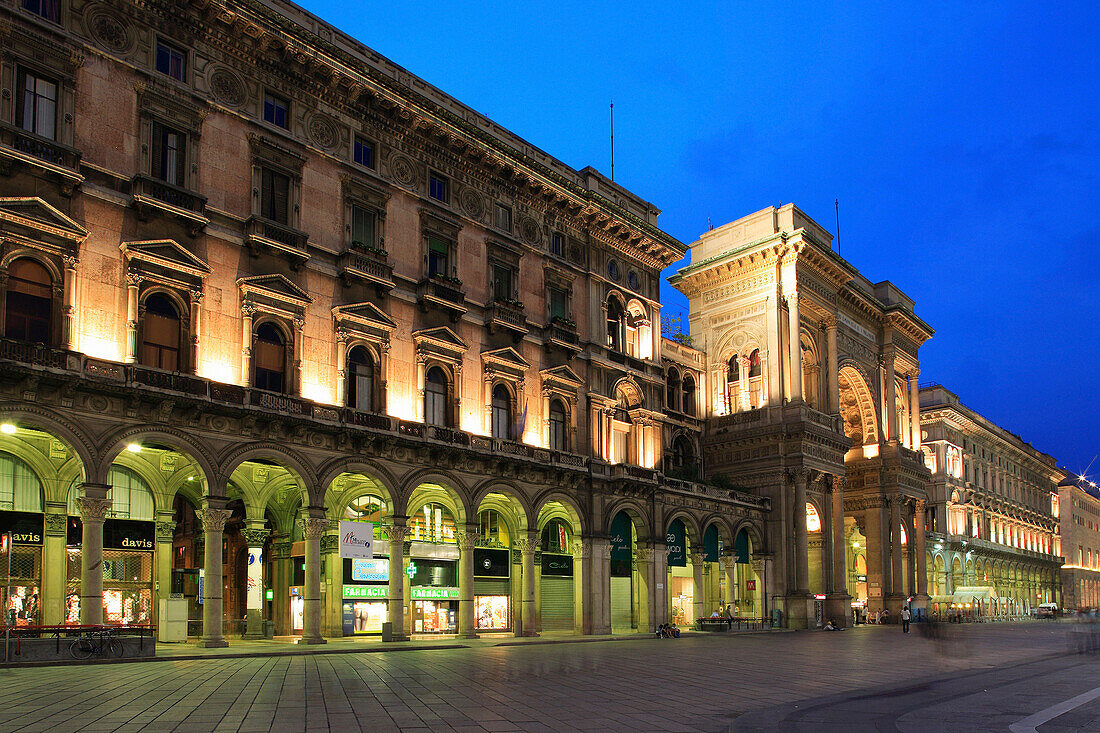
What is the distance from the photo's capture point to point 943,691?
66.9ft

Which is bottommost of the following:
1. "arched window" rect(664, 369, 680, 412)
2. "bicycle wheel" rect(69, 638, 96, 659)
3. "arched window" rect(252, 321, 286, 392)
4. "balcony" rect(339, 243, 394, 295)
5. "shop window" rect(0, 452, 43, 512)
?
"bicycle wheel" rect(69, 638, 96, 659)

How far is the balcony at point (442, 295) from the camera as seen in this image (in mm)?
39562

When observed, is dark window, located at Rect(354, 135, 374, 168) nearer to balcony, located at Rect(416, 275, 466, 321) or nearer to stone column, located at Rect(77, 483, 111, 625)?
balcony, located at Rect(416, 275, 466, 321)

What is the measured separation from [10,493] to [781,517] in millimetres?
43865

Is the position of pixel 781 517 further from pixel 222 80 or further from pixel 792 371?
pixel 222 80

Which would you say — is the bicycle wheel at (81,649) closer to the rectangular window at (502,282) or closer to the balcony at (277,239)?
the balcony at (277,239)

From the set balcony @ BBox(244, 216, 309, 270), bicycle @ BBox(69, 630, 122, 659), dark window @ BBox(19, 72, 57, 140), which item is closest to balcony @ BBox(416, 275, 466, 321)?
balcony @ BBox(244, 216, 309, 270)

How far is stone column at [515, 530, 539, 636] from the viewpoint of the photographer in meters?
41.2

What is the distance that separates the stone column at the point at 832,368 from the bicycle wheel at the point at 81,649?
170ft

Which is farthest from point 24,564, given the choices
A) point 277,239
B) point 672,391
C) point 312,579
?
point 672,391

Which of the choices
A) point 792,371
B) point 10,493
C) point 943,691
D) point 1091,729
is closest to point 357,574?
point 10,493

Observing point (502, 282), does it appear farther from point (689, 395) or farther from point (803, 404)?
point (803, 404)

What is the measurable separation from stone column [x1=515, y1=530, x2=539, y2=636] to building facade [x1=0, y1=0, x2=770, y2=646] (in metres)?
0.10

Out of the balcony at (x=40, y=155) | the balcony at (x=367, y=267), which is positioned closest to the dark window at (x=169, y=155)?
the balcony at (x=40, y=155)
